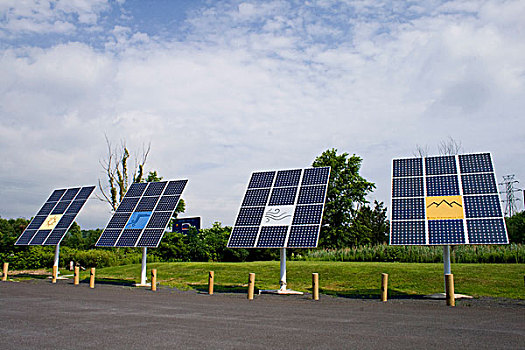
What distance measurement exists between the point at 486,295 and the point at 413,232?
360cm

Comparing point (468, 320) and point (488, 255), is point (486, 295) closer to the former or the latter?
point (468, 320)

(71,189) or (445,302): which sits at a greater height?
(71,189)

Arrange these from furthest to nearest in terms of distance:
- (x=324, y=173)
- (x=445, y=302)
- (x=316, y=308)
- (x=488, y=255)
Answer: (x=488, y=255) < (x=324, y=173) < (x=445, y=302) < (x=316, y=308)

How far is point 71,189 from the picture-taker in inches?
1225

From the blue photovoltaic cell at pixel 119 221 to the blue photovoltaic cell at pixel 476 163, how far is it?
17.7m

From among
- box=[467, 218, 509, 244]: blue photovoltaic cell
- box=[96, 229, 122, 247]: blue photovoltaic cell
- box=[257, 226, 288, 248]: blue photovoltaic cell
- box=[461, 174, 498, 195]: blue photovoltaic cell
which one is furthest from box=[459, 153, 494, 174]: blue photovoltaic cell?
box=[96, 229, 122, 247]: blue photovoltaic cell

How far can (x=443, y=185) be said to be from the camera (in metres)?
18.2

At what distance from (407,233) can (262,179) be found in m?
8.17

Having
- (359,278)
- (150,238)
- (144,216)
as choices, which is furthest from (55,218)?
(359,278)

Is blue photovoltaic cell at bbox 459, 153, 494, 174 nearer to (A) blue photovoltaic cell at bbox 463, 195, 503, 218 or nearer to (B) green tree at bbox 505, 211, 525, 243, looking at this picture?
(A) blue photovoltaic cell at bbox 463, 195, 503, 218

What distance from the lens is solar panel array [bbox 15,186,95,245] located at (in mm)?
27683

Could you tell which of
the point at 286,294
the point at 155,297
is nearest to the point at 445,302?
the point at 286,294

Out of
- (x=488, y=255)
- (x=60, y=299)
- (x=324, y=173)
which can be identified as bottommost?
(x=60, y=299)

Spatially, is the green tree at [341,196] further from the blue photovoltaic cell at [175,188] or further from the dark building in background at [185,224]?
the blue photovoltaic cell at [175,188]
